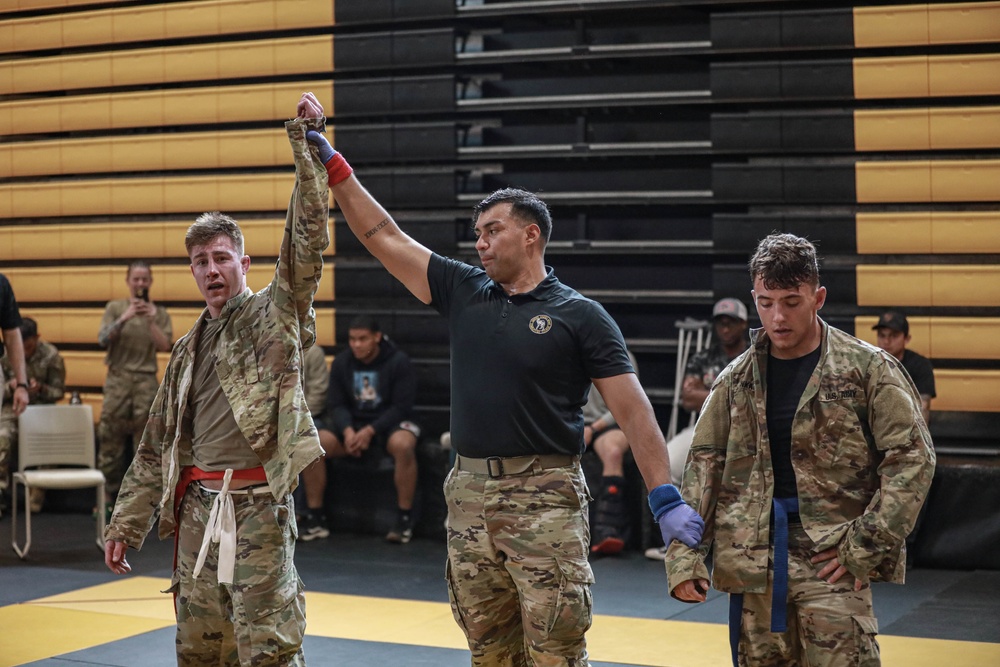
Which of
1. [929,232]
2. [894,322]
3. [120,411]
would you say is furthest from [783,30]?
[120,411]

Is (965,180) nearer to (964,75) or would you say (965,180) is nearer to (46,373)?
(964,75)

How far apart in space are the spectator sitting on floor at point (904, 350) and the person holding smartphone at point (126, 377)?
5.33 metres

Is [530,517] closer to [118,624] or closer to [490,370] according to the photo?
[490,370]

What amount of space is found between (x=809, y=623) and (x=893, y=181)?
538cm

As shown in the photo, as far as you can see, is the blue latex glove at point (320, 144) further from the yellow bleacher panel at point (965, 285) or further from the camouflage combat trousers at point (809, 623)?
the yellow bleacher panel at point (965, 285)

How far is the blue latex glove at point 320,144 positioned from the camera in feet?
12.2

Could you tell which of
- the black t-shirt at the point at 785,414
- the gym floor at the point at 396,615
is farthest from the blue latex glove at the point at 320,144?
the gym floor at the point at 396,615

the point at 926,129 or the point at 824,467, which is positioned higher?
the point at 926,129


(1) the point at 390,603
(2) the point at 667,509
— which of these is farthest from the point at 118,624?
(2) the point at 667,509

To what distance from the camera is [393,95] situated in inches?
365

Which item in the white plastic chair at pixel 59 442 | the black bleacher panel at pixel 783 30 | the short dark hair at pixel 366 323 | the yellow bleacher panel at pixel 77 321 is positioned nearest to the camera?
the black bleacher panel at pixel 783 30

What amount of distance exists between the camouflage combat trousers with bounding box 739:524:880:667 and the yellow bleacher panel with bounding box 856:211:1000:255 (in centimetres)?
517

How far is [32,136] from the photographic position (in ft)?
35.4

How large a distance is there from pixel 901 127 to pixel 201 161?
5616 mm
